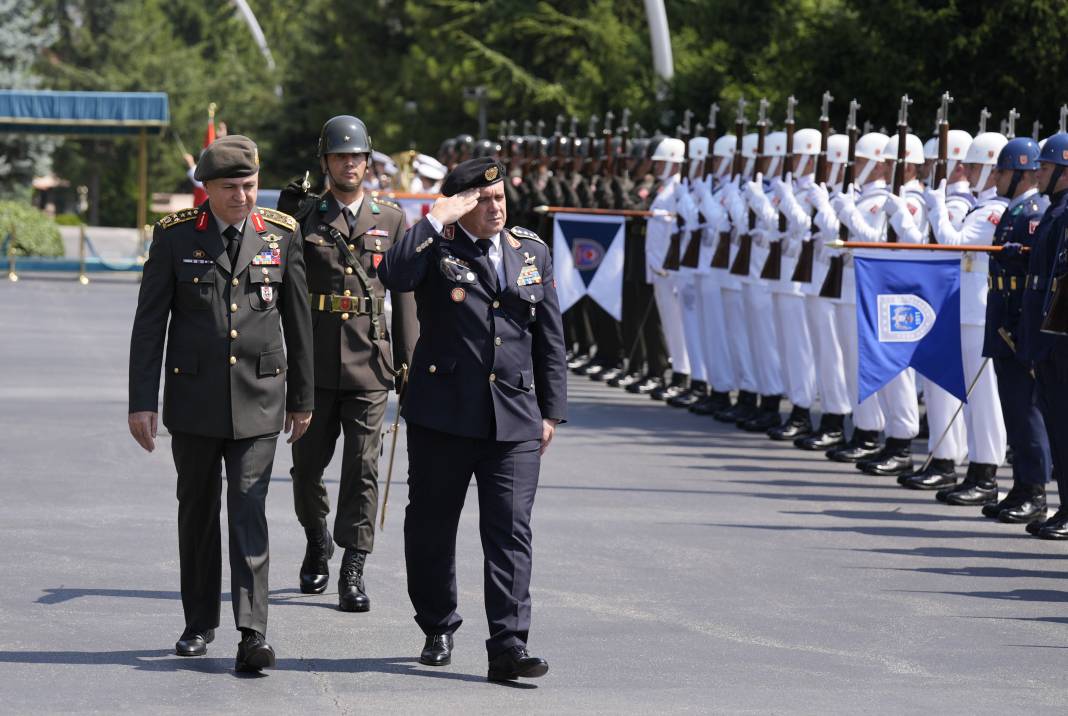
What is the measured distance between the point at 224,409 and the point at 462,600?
6.13ft

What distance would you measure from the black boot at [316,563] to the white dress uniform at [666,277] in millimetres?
9826

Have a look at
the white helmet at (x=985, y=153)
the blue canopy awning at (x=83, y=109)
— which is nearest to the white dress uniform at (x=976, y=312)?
the white helmet at (x=985, y=153)

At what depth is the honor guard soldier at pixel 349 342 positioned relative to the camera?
28.7 feet

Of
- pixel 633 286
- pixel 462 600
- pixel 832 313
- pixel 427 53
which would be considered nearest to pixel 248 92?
pixel 427 53

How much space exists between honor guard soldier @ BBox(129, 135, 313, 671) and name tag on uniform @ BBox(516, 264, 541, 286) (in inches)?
34.3

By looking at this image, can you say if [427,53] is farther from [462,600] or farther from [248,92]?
[462,600]

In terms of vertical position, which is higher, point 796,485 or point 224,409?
point 224,409

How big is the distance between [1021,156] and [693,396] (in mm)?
6764

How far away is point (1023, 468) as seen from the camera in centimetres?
1182

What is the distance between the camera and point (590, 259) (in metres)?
20.1

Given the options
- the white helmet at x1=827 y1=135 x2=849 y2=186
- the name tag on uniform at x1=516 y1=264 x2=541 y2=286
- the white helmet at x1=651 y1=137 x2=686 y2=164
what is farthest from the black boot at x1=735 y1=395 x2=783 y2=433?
the name tag on uniform at x1=516 y1=264 x2=541 y2=286

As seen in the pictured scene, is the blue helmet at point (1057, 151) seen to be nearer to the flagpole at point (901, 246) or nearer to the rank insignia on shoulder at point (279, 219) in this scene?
the flagpole at point (901, 246)

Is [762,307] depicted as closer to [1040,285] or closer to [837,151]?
[837,151]

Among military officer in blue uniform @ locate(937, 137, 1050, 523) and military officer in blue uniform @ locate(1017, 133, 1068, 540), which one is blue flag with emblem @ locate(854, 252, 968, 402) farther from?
military officer in blue uniform @ locate(1017, 133, 1068, 540)
